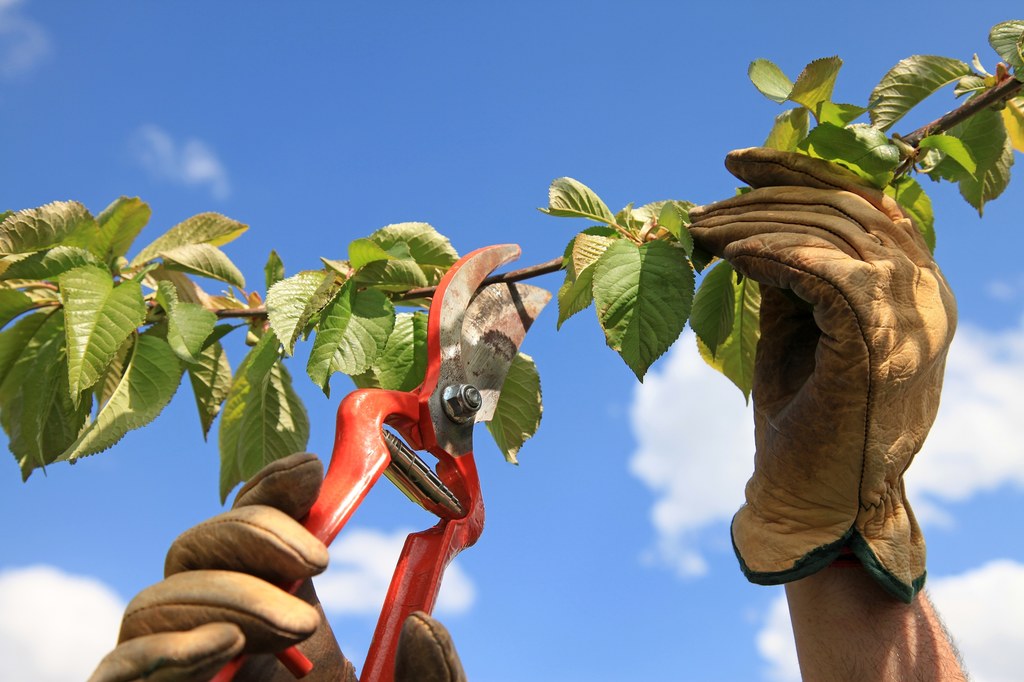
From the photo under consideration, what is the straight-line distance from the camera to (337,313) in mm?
1911

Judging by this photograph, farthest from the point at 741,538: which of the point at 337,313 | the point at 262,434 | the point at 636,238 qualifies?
the point at 262,434

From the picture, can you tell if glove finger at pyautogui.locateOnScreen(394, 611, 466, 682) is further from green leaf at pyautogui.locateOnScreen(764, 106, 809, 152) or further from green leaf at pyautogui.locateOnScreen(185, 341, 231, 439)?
green leaf at pyautogui.locateOnScreen(185, 341, 231, 439)

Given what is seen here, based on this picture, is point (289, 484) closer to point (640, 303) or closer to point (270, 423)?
point (640, 303)

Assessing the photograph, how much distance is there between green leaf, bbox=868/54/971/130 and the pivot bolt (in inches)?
38.6

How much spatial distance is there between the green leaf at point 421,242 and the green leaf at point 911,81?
3.07 ft

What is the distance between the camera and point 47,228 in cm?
221

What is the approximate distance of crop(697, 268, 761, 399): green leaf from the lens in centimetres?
207

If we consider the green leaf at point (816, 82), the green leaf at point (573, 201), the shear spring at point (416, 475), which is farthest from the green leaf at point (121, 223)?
the green leaf at point (816, 82)

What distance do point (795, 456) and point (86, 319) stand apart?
55.9 inches

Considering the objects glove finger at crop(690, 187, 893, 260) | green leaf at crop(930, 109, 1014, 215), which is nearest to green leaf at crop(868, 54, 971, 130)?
green leaf at crop(930, 109, 1014, 215)

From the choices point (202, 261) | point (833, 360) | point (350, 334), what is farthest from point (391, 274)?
point (833, 360)

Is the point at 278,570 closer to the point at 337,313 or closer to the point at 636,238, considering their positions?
the point at 337,313

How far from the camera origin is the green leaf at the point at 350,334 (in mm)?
1819

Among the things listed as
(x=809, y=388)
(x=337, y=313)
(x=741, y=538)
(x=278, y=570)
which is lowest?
(x=278, y=570)
